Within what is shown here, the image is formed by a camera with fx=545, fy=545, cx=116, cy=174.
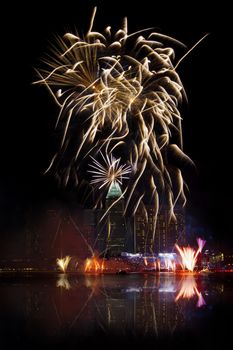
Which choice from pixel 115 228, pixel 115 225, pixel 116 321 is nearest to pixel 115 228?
pixel 115 228

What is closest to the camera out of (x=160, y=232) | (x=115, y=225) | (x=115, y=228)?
(x=160, y=232)

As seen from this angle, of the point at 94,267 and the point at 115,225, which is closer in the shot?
the point at 94,267

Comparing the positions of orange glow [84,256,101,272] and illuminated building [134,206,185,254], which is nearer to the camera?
orange glow [84,256,101,272]

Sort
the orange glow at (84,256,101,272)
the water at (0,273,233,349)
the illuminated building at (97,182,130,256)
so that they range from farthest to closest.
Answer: the illuminated building at (97,182,130,256), the orange glow at (84,256,101,272), the water at (0,273,233,349)

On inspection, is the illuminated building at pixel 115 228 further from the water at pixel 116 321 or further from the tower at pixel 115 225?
the water at pixel 116 321

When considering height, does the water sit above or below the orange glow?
above

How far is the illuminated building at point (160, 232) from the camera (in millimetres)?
127875

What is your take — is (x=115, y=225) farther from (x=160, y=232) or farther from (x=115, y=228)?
(x=160, y=232)

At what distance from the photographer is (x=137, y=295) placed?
2538 cm

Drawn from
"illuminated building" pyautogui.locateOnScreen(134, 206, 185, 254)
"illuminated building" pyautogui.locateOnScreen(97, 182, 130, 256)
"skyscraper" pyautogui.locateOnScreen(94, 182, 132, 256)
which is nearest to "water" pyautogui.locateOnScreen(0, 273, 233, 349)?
"illuminated building" pyautogui.locateOnScreen(134, 206, 185, 254)

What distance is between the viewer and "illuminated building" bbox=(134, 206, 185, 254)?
12788 centimetres

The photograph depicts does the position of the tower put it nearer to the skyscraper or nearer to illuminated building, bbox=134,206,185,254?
the skyscraper

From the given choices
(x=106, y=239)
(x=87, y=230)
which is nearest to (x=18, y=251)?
(x=87, y=230)

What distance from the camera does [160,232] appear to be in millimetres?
136875
